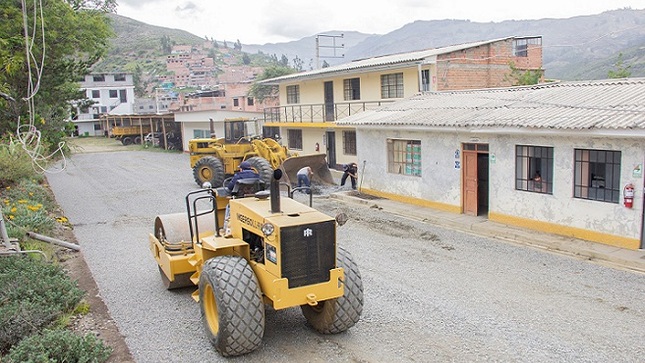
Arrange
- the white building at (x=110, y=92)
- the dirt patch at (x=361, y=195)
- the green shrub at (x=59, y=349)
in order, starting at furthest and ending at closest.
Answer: the white building at (x=110, y=92) < the dirt patch at (x=361, y=195) < the green shrub at (x=59, y=349)

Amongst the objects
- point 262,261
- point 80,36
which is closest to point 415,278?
point 262,261

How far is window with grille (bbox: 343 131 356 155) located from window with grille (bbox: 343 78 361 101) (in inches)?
71.0

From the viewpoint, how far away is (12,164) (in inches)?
690

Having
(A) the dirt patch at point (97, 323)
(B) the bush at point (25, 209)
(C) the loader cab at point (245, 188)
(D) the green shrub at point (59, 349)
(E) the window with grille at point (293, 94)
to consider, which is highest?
(E) the window with grille at point (293, 94)

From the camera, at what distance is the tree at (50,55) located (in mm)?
16109

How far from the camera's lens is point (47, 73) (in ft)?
64.3

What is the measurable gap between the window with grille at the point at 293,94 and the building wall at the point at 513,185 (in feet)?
46.2

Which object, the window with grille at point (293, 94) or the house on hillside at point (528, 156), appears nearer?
the house on hillside at point (528, 156)

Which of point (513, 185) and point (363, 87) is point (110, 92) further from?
point (513, 185)

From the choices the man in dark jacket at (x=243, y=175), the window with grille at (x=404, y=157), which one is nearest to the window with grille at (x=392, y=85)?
the window with grille at (x=404, y=157)

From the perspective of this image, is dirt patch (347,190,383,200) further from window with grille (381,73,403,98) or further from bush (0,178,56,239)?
bush (0,178,56,239)

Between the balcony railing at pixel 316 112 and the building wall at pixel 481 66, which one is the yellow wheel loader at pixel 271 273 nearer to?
the balcony railing at pixel 316 112

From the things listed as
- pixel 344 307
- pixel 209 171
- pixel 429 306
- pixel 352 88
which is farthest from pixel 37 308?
pixel 352 88

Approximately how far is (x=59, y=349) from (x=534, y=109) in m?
11.6
